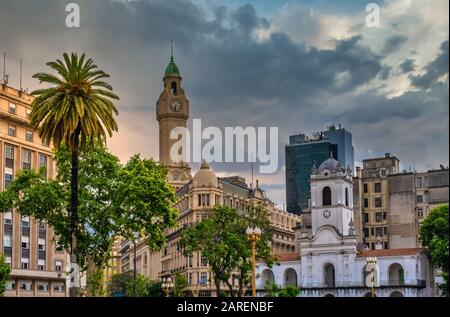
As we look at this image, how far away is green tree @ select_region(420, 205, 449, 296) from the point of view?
102m

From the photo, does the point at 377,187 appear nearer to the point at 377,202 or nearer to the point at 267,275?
the point at 377,202

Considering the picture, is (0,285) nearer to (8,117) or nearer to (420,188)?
(8,117)

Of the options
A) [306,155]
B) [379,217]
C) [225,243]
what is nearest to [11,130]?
[225,243]

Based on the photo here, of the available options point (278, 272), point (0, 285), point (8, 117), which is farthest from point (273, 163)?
point (0, 285)

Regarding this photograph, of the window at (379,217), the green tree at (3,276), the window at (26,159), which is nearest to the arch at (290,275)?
the window at (379,217)

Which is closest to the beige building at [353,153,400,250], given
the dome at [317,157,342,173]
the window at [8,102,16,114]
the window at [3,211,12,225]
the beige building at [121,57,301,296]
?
the dome at [317,157,342,173]

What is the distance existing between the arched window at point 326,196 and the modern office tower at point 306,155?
14588 mm

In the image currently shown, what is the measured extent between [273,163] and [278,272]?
58.2 ft

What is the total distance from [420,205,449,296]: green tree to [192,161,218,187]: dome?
39.7 metres

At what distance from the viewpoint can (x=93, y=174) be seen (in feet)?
262

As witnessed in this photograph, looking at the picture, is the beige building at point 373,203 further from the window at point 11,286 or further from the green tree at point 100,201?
the green tree at point 100,201

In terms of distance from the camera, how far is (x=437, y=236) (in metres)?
111

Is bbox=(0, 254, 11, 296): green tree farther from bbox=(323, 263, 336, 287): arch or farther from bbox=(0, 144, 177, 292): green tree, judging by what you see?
bbox=(323, 263, 336, 287): arch
